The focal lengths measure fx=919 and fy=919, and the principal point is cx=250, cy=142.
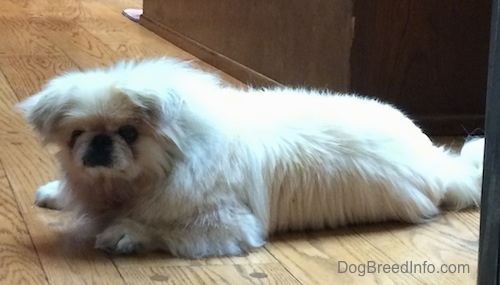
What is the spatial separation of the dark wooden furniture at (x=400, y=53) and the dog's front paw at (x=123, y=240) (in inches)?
33.4

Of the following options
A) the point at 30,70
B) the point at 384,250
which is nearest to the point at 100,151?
the point at 384,250

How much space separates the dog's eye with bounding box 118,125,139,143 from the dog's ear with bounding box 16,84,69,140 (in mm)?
86

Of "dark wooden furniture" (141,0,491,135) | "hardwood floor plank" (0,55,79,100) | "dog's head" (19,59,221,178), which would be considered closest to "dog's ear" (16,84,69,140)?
"dog's head" (19,59,221,178)

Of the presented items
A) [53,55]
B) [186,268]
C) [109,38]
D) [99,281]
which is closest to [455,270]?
[186,268]

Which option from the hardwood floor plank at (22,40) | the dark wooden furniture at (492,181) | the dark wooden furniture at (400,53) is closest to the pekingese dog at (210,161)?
the dark wooden furniture at (400,53)

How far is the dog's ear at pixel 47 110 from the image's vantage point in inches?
53.1

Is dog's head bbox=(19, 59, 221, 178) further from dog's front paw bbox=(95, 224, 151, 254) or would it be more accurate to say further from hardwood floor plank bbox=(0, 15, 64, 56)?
hardwood floor plank bbox=(0, 15, 64, 56)

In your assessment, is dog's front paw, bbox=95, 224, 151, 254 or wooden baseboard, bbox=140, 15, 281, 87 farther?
wooden baseboard, bbox=140, 15, 281, 87

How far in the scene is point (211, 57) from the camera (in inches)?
115

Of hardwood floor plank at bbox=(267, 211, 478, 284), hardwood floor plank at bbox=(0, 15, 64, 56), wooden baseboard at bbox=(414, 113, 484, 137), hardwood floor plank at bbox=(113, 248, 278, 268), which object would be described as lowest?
hardwood floor plank at bbox=(0, 15, 64, 56)

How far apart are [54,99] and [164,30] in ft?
6.88

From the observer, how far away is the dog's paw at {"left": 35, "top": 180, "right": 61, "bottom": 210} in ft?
5.12

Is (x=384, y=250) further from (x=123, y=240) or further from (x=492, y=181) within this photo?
(x=492, y=181)

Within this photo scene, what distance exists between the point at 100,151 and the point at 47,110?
0.36 ft
